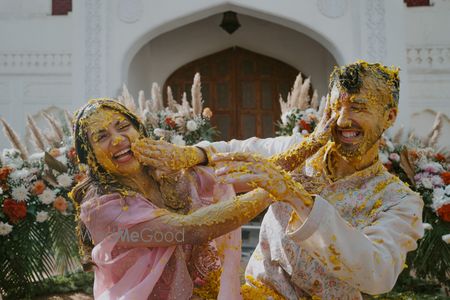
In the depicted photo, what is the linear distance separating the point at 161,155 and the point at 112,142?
18 cm

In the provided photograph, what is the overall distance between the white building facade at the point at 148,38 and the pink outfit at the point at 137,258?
6113mm

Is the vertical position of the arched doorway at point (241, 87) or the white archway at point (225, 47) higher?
the white archway at point (225, 47)

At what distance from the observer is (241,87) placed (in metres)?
9.55

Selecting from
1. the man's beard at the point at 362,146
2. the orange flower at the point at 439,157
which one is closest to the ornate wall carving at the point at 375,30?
the orange flower at the point at 439,157

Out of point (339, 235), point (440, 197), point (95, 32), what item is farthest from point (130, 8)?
point (339, 235)

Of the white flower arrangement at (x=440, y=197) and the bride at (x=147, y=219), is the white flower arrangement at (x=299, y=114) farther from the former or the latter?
the bride at (x=147, y=219)

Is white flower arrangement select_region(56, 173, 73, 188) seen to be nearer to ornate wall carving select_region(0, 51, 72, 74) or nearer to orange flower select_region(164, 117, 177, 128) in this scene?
orange flower select_region(164, 117, 177, 128)

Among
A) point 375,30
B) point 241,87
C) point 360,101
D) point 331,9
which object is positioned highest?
point 331,9

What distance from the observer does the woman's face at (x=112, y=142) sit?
209cm

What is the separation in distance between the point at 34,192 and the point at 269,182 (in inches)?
128

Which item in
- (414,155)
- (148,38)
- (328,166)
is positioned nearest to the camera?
(328,166)

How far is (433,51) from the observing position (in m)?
7.95

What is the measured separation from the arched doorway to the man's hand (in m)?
7.27

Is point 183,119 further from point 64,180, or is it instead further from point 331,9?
point 331,9
